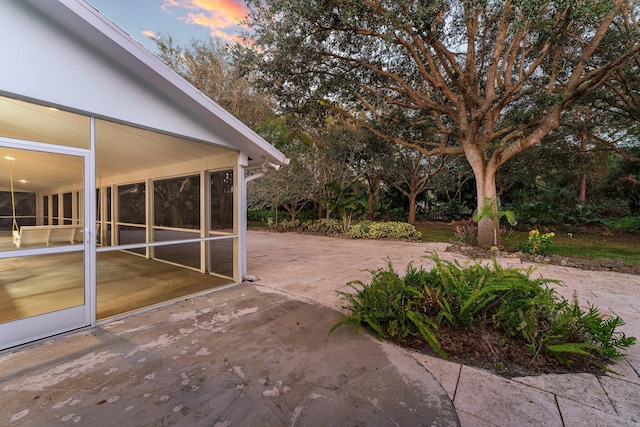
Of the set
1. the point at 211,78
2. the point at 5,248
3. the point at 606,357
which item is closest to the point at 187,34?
the point at 211,78

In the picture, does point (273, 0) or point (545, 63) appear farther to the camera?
point (545, 63)

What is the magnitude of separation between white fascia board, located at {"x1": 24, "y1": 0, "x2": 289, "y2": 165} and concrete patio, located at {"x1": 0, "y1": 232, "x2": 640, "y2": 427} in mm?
2967

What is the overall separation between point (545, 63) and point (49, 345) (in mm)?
13628

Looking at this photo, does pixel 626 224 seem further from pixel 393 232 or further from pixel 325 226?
pixel 325 226

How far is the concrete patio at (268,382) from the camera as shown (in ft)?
6.19

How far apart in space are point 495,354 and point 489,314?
0.55 m

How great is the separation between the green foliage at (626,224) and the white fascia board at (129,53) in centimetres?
1581

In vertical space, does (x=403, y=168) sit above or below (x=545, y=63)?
below

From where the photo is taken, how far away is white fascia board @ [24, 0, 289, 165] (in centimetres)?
274

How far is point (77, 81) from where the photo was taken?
2984 mm

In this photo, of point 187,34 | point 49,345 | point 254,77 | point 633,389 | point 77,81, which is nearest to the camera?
point 633,389

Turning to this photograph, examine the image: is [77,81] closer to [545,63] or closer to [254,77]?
[254,77]

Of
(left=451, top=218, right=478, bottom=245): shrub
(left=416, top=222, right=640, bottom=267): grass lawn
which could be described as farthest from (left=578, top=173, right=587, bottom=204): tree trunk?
(left=451, top=218, right=478, bottom=245): shrub

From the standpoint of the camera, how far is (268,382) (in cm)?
224
